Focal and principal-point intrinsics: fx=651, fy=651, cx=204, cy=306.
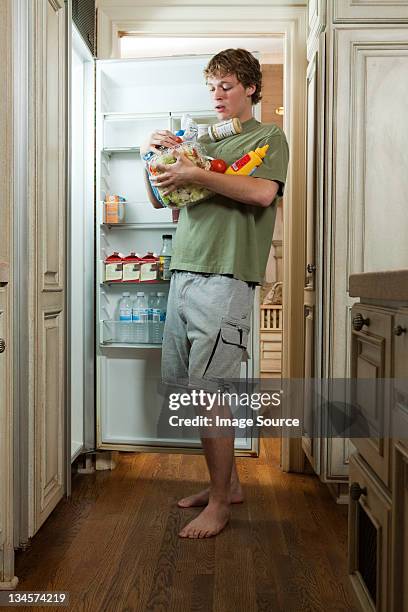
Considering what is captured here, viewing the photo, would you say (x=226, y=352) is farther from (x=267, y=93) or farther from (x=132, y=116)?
(x=267, y=93)

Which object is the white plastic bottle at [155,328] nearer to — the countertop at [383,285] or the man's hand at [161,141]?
the man's hand at [161,141]

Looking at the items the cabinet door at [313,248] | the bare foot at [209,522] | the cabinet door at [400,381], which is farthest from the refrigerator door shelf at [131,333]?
the cabinet door at [400,381]

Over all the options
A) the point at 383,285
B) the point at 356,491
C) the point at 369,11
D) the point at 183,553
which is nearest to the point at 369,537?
the point at 356,491

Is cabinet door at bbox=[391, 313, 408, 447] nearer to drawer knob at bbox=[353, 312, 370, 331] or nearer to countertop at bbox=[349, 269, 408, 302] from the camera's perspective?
countertop at bbox=[349, 269, 408, 302]

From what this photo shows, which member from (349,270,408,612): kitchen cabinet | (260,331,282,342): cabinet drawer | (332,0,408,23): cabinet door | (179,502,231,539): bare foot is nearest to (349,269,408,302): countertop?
(349,270,408,612): kitchen cabinet

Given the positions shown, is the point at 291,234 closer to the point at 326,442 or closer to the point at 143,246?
the point at 143,246

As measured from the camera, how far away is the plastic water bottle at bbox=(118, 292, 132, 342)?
2.81 meters

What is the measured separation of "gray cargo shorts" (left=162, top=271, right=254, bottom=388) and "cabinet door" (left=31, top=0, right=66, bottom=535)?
419mm

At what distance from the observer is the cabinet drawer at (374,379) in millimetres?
1085

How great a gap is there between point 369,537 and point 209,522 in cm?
92

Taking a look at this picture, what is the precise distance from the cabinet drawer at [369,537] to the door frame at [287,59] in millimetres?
1482

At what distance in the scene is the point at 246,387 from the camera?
275cm

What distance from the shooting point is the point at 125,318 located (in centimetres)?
281

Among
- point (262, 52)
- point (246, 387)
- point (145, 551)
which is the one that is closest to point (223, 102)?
point (246, 387)
